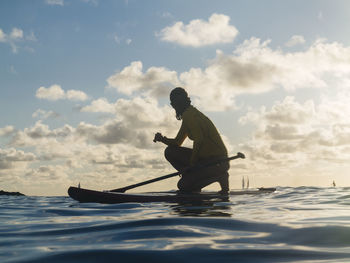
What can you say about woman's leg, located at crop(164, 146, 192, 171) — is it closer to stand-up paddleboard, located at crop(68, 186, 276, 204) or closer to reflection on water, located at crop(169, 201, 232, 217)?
stand-up paddleboard, located at crop(68, 186, 276, 204)

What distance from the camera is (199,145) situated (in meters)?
8.41

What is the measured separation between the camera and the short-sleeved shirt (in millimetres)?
8398

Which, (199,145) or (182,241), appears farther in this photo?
(199,145)

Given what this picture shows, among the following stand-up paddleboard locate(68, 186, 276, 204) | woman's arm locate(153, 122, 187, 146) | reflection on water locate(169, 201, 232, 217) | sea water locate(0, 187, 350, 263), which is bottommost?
sea water locate(0, 187, 350, 263)

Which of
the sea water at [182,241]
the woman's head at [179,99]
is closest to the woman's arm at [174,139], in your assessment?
the woman's head at [179,99]

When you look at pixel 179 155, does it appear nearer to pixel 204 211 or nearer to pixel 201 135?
pixel 201 135


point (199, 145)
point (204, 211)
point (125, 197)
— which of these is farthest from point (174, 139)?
point (204, 211)

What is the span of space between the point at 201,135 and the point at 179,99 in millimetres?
1020

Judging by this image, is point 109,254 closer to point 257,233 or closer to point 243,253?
point 243,253

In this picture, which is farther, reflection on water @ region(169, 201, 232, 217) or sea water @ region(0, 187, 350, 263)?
reflection on water @ region(169, 201, 232, 217)

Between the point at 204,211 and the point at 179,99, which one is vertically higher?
the point at 179,99

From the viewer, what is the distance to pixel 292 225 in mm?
3775

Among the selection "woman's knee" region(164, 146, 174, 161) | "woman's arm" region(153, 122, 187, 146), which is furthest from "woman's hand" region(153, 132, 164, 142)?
"woman's knee" region(164, 146, 174, 161)

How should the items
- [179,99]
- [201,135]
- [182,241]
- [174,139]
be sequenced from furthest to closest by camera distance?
[174,139] < [179,99] < [201,135] < [182,241]
